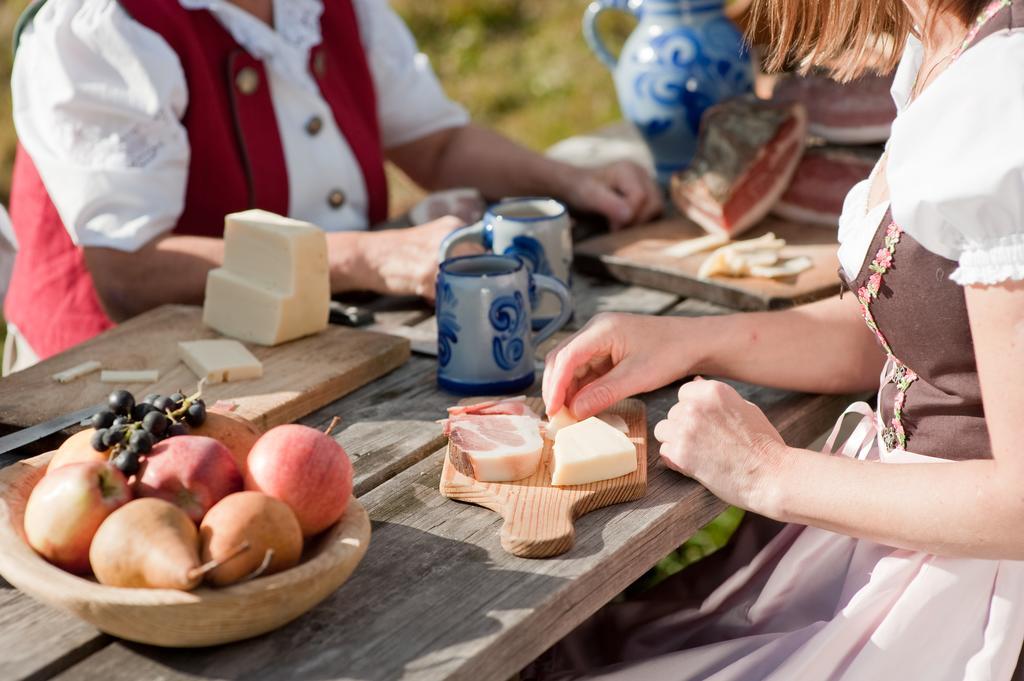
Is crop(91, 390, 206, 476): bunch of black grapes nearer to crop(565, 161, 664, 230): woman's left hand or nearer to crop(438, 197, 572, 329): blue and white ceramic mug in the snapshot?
→ crop(438, 197, 572, 329): blue and white ceramic mug

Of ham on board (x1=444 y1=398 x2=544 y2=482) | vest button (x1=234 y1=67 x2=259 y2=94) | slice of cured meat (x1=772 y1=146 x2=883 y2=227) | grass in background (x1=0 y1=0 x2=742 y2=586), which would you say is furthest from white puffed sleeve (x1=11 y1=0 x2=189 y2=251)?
grass in background (x1=0 y1=0 x2=742 y2=586)

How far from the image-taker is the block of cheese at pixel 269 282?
1.96 m

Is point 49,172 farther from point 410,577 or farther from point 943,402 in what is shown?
point 943,402

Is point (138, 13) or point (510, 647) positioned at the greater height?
point (138, 13)

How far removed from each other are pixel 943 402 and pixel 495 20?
19.4 ft

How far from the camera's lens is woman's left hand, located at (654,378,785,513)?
1.50m

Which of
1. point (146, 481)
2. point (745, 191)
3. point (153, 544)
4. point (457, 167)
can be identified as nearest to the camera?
point (153, 544)

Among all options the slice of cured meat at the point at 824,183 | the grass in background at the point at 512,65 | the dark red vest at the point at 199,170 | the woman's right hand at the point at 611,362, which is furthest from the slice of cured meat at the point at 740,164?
the grass in background at the point at 512,65

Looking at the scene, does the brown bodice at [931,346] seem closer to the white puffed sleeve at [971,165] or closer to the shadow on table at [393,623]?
the white puffed sleeve at [971,165]

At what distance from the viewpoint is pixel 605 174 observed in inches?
106

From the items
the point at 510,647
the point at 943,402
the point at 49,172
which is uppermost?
the point at 49,172

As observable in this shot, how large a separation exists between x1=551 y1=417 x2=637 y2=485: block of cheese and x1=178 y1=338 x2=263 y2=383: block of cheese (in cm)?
55

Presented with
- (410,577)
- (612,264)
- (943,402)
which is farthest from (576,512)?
(612,264)

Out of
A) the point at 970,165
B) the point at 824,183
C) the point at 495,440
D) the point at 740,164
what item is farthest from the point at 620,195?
the point at 970,165
